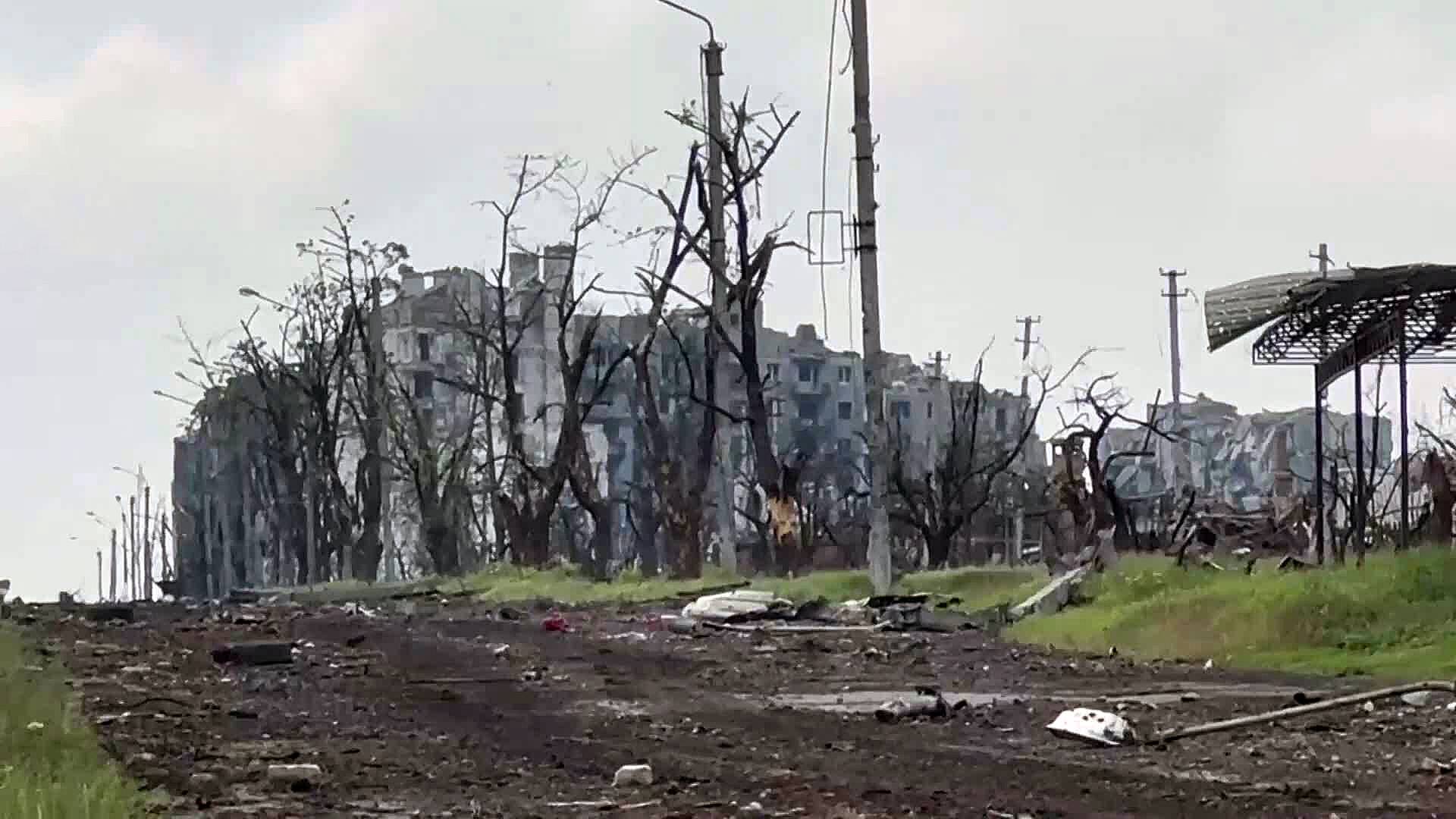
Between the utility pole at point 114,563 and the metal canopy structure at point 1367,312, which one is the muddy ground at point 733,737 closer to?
the metal canopy structure at point 1367,312

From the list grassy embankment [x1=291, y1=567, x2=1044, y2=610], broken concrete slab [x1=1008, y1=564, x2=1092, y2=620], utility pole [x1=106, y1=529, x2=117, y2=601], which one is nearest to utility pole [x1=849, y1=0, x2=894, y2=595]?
grassy embankment [x1=291, y1=567, x2=1044, y2=610]

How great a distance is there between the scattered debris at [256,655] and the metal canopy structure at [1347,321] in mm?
9496

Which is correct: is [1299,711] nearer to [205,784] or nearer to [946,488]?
[205,784]

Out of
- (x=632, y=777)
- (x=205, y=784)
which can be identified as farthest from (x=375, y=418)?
(x=632, y=777)

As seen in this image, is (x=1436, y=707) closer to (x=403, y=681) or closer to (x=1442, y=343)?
(x=403, y=681)

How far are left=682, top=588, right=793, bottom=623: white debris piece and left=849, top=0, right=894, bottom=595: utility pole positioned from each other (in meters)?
1.52

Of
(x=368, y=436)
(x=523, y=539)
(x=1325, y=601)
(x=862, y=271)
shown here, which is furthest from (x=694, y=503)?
(x=1325, y=601)

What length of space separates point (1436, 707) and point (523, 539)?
1536 inches

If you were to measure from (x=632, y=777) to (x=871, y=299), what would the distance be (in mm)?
19360

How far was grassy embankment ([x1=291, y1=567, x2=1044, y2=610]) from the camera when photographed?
28453mm

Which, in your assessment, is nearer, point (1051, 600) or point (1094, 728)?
point (1094, 728)

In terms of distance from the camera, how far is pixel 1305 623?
18031mm

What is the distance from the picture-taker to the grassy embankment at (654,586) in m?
28.5

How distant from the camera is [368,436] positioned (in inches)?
2413
